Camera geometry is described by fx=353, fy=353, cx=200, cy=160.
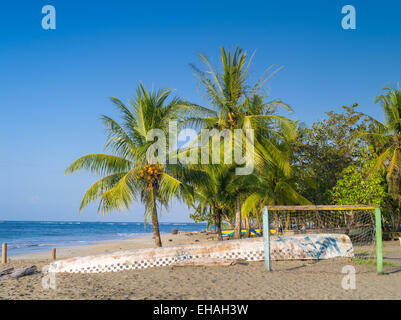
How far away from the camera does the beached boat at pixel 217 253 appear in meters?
10.2

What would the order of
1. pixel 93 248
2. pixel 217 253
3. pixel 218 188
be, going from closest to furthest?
pixel 217 253 → pixel 218 188 → pixel 93 248

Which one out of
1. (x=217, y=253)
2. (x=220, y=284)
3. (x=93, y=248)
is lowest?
(x=93, y=248)

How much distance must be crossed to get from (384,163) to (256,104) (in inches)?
317

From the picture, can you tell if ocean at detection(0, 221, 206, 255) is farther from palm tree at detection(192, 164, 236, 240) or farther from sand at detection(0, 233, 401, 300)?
sand at detection(0, 233, 401, 300)

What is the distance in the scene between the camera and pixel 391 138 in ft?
59.0

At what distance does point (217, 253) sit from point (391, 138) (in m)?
12.3

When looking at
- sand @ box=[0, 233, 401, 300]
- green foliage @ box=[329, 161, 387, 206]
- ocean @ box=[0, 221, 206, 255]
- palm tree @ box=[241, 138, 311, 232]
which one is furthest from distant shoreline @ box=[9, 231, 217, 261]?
green foliage @ box=[329, 161, 387, 206]

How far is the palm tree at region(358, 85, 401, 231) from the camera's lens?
57.1ft

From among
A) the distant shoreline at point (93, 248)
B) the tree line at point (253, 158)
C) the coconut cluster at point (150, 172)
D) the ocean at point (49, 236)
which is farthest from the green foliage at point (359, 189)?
the ocean at point (49, 236)

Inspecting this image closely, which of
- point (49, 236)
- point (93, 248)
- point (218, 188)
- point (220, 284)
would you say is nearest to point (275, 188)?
point (218, 188)

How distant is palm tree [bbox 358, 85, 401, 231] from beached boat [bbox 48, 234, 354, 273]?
7481mm

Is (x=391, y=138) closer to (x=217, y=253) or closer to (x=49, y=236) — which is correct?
(x=217, y=253)
